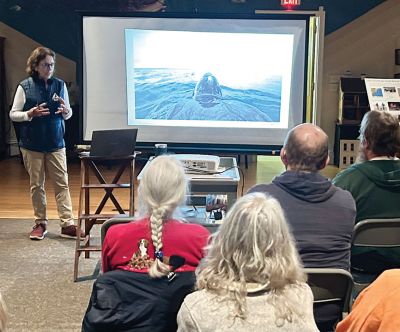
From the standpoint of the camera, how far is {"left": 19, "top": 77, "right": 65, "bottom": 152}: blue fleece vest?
4633mm

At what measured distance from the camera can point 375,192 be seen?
2.73 meters

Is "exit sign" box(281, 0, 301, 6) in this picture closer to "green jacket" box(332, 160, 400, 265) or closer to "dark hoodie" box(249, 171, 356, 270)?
"green jacket" box(332, 160, 400, 265)

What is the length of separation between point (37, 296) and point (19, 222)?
69.7 inches

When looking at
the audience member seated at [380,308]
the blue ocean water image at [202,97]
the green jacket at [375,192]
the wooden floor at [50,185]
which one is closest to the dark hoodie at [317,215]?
the green jacket at [375,192]

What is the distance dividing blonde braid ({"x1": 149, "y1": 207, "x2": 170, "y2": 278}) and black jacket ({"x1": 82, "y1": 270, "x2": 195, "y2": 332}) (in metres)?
0.02

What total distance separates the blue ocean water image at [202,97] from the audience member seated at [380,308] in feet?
10.2

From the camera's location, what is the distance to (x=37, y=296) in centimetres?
366

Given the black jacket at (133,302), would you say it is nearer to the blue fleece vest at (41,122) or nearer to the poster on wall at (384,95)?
the blue fleece vest at (41,122)

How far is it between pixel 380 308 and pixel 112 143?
280cm

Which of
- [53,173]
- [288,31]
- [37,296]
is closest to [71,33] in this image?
[53,173]

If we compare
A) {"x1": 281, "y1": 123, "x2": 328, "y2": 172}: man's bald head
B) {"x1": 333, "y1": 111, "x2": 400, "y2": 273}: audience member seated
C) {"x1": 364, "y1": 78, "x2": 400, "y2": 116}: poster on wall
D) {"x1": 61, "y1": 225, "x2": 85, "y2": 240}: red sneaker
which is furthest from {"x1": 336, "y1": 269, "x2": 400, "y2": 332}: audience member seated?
{"x1": 364, "y1": 78, "x2": 400, "y2": 116}: poster on wall

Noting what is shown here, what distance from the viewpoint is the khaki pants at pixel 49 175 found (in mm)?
4738

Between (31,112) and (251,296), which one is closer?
(251,296)

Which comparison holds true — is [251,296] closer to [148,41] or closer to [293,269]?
[293,269]
